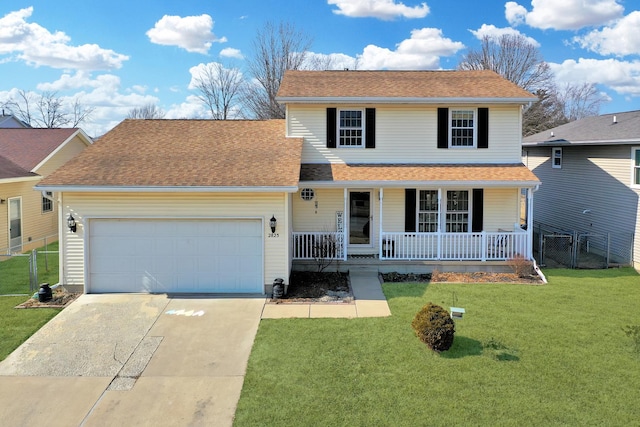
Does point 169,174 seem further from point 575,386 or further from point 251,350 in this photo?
point 575,386

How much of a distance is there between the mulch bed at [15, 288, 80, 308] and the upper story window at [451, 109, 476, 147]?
12032 millimetres

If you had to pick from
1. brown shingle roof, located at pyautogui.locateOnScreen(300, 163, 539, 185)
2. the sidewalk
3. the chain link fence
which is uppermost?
brown shingle roof, located at pyautogui.locateOnScreen(300, 163, 539, 185)

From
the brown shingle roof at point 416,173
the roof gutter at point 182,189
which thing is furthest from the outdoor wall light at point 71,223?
the brown shingle roof at point 416,173

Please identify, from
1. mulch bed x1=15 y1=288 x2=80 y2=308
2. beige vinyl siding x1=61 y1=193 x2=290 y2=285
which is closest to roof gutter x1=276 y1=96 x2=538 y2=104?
beige vinyl siding x1=61 y1=193 x2=290 y2=285

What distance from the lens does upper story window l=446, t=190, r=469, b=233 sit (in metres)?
15.6

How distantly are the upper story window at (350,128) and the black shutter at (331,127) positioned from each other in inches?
8.0

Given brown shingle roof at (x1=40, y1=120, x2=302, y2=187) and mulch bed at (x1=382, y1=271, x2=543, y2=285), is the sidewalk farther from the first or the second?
brown shingle roof at (x1=40, y1=120, x2=302, y2=187)

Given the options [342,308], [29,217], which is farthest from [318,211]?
[29,217]

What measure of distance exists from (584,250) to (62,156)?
22.5m

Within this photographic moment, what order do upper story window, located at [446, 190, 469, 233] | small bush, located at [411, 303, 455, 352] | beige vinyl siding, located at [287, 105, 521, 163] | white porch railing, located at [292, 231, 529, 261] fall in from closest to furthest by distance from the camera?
small bush, located at [411, 303, 455, 352]
white porch railing, located at [292, 231, 529, 261]
upper story window, located at [446, 190, 469, 233]
beige vinyl siding, located at [287, 105, 521, 163]

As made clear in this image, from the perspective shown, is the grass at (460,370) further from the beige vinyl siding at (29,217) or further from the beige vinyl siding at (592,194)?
the beige vinyl siding at (29,217)

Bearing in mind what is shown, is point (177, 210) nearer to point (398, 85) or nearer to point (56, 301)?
point (56, 301)

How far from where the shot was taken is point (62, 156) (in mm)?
22594

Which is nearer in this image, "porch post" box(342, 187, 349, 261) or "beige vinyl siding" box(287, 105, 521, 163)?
"porch post" box(342, 187, 349, 261)
